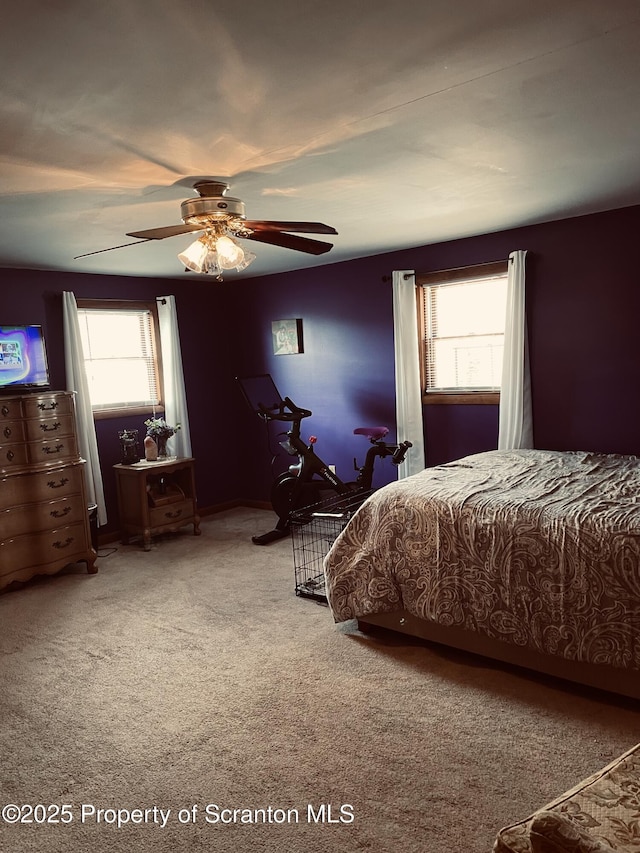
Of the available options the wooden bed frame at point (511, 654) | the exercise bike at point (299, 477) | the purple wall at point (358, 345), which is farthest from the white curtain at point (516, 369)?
the wooden bed frame at point (511, 654)

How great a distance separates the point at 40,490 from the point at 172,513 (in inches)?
50.2

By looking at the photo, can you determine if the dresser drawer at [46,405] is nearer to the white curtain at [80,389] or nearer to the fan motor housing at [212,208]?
the white curtain at [80,389]

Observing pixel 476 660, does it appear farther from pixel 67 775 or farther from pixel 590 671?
pixel 67 775

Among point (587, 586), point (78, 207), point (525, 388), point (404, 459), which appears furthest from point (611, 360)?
point (78, 207)

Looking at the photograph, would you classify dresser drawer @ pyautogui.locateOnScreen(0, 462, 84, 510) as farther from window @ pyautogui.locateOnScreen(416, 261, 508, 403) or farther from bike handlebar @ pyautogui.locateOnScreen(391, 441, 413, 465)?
Result: window @ pyautogui.locateOnScreen(416, 261, 508, 403)

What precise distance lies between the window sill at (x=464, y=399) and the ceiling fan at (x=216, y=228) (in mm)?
2435

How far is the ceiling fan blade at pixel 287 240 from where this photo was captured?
3021 mm

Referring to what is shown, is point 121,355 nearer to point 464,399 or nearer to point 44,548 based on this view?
point 44,548

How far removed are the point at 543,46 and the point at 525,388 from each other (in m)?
2.99

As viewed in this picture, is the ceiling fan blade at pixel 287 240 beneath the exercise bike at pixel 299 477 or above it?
above

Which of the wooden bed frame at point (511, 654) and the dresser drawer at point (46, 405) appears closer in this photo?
the wooden bed frame at point (511, 654)

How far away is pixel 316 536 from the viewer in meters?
5.45

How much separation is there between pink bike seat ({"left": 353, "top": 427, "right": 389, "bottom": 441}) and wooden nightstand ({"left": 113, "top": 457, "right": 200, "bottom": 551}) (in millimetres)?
1567

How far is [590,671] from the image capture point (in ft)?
8.89
